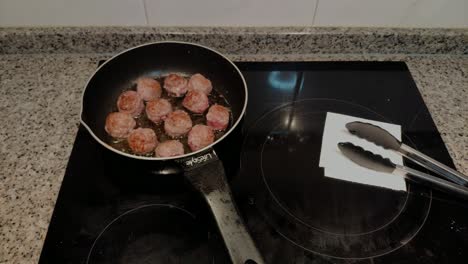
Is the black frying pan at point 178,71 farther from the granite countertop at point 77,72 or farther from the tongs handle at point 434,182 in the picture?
the tongs handle at point 434,182

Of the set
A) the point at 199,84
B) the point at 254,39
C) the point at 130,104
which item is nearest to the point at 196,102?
the point at 199,84

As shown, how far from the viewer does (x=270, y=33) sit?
3.23 feet

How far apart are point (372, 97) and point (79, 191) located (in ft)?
2.67

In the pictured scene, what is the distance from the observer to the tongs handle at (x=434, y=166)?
73 centimetres

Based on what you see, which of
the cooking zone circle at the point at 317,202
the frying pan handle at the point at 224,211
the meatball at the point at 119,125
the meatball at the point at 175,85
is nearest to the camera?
the frying pan handle at the point at 224,211

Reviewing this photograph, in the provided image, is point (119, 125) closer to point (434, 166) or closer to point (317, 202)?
point (317, 202)

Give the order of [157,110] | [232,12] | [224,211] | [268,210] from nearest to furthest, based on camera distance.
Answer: [224,211] → [268,210] → [157,110] → [232,12]

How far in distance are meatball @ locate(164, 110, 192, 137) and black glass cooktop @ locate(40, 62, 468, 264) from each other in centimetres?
12

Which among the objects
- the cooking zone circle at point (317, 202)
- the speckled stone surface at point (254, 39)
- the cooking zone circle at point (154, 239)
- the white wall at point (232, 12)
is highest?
the white wall at point (232, 12)

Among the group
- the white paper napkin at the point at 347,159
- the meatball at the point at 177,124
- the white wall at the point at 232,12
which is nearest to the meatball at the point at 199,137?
the meatball at the point at 177,124

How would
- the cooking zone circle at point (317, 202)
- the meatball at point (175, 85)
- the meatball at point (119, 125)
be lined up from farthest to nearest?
the meatball at point (175, 85) → the meatball at point (119, 125) → the cooking zone circle at point (317, 202)

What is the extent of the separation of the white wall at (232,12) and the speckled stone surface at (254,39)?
0.8 inches

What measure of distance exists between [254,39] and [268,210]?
0.54 meters

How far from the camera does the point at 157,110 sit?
31.9 inches
